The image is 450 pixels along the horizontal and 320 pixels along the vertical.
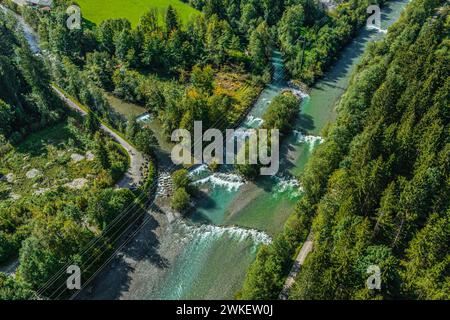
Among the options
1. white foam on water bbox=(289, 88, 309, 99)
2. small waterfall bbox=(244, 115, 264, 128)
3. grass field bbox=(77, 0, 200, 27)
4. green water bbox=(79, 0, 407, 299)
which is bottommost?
green water bbox=(79, 0, 407, 299)

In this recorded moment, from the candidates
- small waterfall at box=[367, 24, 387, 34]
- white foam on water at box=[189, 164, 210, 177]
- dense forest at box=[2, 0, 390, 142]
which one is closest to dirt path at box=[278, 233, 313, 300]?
white foam on water at box=[189, 164, 210, 177]

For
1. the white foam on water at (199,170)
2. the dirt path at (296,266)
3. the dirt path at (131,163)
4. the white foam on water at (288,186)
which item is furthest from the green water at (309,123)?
the dirt path at (131,163)

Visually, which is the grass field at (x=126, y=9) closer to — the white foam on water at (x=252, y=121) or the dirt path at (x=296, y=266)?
the white foam on water at (x=252, y=121)

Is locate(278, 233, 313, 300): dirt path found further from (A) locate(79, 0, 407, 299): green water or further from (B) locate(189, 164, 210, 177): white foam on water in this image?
(B) locate(189, 164, 210, 177): white foam on water

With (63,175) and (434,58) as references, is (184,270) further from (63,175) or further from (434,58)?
A: (434,58)

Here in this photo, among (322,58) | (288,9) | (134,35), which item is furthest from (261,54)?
(134,35)

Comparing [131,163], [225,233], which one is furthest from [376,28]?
[225,233]
